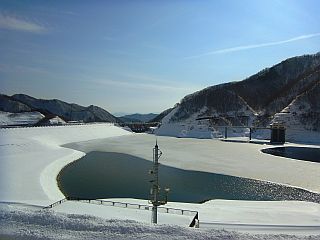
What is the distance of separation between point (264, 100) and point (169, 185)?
98.5 meters

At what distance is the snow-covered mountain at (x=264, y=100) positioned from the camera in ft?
242

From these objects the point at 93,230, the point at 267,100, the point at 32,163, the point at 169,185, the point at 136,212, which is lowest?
the point at 169,185

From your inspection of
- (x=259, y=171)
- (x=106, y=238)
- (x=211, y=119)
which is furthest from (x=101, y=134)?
(x=106, y=238)

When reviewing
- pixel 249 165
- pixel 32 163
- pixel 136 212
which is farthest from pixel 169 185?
pixel 32 163

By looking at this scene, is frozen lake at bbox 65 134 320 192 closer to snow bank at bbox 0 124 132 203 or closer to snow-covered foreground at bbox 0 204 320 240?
snow bank at bbox 0 124 132 203

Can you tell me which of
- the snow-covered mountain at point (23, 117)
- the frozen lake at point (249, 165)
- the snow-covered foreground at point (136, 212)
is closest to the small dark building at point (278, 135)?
the frozen lake at point (249, 165)

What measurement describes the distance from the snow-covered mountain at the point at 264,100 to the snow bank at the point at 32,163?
33.7m

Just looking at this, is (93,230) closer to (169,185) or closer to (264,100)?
(169,185)

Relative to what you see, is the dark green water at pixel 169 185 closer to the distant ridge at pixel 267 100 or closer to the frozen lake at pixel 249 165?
the frozen lake at pixel 249 165

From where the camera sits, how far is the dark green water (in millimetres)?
20125

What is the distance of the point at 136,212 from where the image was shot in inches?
555

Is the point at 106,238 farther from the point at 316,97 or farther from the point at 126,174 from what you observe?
the point at 316,97

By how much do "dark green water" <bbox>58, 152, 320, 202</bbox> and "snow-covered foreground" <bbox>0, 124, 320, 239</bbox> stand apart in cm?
127

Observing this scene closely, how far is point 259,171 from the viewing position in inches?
1078
